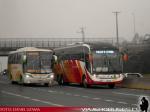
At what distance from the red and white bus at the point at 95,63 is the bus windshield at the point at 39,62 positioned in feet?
3.06

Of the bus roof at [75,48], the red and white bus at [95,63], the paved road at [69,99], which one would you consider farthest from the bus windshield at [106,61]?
the paved road at [69,99]

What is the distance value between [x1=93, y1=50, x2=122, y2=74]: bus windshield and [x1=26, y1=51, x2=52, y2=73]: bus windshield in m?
2.92

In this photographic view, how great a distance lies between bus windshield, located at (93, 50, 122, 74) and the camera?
105 ft

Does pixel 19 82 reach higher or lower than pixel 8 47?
lower

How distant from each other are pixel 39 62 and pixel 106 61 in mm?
4302

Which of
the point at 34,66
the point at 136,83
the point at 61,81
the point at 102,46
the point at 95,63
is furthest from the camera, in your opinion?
the point at 61,81

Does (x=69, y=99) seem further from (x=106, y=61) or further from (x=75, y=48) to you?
(x=75, y=48)

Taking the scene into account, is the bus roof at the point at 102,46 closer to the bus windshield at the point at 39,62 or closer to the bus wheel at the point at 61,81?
the bus windshield at the point at 39,62

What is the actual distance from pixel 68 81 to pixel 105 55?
6910 mm

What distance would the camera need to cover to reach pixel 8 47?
1841cm

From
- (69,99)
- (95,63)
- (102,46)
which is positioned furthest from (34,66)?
(69,99)

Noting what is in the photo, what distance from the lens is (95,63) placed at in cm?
3281

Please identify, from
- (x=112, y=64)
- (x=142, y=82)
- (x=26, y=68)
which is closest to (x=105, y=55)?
(x=112, y=64)

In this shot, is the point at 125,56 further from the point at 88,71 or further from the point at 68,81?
the point at 68,81
